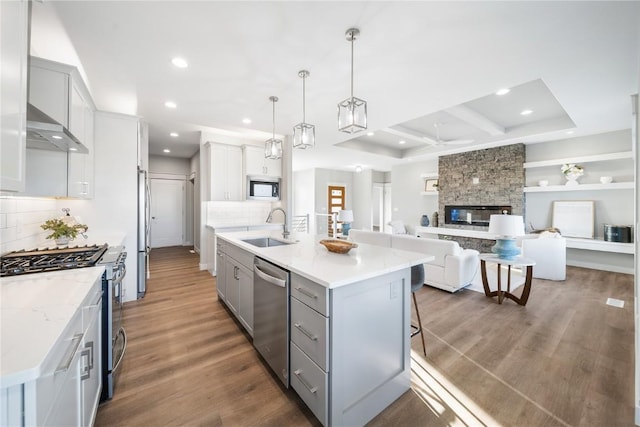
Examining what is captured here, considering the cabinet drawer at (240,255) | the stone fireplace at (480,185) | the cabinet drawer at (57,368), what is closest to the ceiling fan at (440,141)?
the stone fireplace at (480,185)

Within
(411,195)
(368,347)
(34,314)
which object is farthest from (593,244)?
(34,314)

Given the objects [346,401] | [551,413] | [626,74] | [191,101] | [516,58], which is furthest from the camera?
[191,101]

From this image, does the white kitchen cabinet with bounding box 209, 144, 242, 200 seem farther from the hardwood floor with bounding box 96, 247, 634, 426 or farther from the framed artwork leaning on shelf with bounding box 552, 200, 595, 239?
the framed artwork leaning on shelf with bounding box 552, 200, 595, 239

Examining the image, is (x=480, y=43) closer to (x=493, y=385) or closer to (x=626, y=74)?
(x=626, y=74)

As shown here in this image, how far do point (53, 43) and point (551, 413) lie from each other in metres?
A: 4.61

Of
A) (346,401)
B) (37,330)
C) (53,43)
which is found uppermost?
(53,43)

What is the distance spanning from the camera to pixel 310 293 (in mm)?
1452

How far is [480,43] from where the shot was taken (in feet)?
7.04

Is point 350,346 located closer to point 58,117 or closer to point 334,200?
point 58,117

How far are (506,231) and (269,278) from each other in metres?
2.91

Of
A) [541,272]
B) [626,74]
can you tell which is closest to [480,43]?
[626,74]

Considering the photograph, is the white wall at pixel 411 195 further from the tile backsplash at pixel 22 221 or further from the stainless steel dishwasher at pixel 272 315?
the tile backsplash at pixel 22 221

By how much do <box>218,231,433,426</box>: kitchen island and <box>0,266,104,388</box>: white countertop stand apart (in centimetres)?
100

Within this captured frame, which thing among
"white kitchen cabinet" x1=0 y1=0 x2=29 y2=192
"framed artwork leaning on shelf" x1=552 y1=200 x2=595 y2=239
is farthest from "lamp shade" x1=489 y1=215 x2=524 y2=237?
"white kitchen cabinet" x1=0 y1=0 x2=29 y2=192
